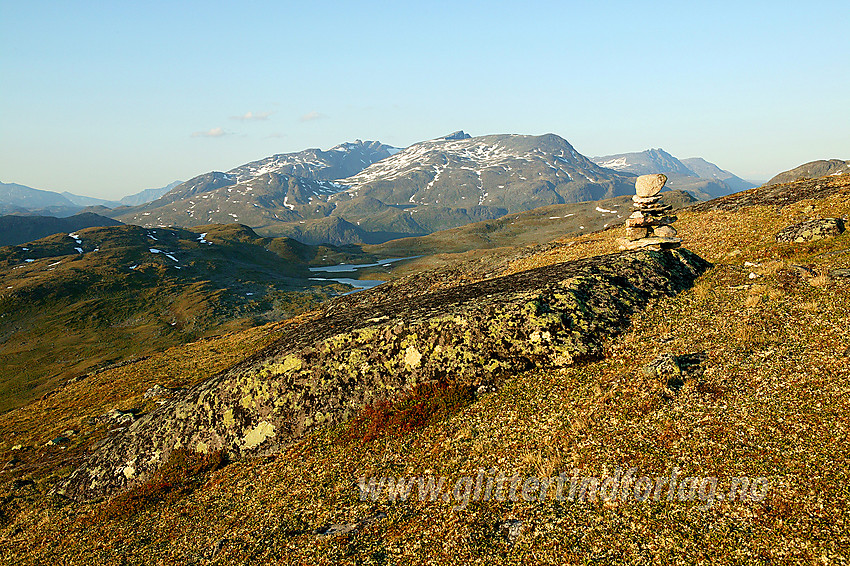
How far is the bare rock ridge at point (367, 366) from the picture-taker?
55.2 ft

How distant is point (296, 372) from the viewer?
18031mm

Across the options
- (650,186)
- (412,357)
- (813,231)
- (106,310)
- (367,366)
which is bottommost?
(106,310)

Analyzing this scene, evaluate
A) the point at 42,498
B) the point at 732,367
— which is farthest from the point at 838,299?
the point at 42,498

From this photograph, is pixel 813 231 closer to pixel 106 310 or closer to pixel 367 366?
pixel 367 366

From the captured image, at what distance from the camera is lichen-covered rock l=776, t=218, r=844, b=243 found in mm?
24672

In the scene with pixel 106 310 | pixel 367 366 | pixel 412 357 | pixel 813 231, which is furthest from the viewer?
pixel 106 310

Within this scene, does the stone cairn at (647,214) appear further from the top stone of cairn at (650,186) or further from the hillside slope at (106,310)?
the hillside slope at (106,310)

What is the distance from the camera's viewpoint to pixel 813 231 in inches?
1003

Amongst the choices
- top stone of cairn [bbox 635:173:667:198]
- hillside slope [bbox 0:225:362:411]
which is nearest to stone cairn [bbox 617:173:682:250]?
top stone of cairn [bbox 635:173:667:198]

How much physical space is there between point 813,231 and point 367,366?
2868cm

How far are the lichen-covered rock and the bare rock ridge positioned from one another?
13.2m

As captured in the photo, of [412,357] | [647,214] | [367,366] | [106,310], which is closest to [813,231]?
[647,214]

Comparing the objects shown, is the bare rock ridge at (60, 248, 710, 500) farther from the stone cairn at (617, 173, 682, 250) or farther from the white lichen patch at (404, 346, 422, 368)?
the stone cairn at (617, 173, 682, 250)

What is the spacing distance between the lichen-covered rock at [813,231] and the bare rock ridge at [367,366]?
13190mm
